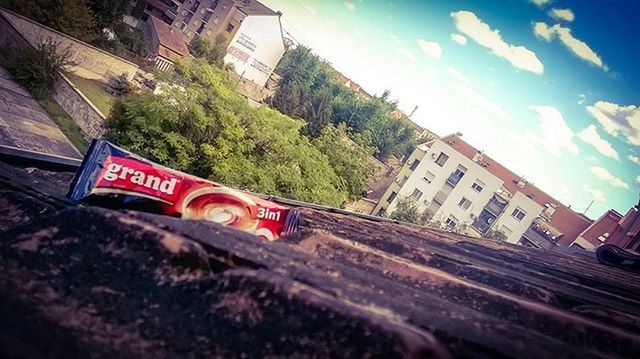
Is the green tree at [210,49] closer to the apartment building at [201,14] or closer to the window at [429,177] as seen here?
the apartment building at [201,14]

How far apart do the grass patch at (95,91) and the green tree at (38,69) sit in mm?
1970

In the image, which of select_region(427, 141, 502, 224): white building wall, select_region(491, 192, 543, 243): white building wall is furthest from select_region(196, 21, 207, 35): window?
select_region(491, 192, 543, 243): white building wall

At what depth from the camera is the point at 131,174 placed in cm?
317

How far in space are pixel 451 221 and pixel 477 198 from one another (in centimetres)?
344

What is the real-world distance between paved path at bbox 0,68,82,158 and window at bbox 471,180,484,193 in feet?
A: 105

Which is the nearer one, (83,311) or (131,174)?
(83,311)

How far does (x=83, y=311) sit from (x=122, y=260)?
226 millimetres

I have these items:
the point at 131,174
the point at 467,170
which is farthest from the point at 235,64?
the point at 131,174

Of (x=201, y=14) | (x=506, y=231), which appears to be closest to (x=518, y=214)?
(x=506, y=231)

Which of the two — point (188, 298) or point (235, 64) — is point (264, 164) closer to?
point (188, 298)

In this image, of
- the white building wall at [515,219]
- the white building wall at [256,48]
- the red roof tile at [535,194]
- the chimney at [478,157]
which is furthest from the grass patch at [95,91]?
the white building wall at [515,219]

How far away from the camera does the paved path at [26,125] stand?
1532 centimetres

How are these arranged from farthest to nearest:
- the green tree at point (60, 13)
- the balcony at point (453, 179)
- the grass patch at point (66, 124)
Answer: the balcony at point (453, 179) → the green tree at point (60, 13) → the grass patch at point (66, 124)

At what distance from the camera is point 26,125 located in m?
17.1
